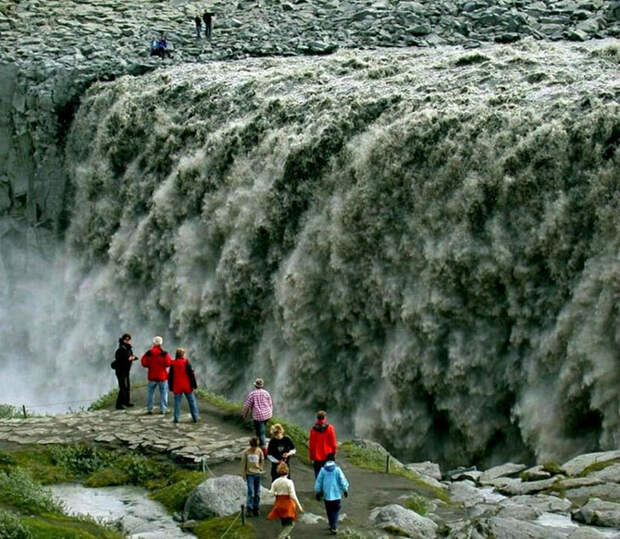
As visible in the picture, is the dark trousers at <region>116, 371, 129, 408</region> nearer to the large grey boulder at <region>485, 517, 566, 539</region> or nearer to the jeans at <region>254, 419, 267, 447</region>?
the jeans at <region>254, 419, 267, 447</region>

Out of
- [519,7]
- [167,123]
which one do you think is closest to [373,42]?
[519,7]

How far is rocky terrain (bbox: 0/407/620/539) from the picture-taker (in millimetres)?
19766

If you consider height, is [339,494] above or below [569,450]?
above

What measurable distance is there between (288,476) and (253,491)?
2.53 feet

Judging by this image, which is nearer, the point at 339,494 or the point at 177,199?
the point at 339,494

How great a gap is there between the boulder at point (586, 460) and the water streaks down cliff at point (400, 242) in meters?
1.83

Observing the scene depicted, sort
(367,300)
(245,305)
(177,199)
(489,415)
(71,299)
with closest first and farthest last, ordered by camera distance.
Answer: (489,415) < (367,300) < (245,305) < (177,199) < (71,299)

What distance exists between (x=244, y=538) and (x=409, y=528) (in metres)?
2.59

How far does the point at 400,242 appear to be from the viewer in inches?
1233

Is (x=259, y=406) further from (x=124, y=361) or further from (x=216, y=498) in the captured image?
(x=124, y=361)

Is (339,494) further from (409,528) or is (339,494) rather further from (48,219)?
(48,219)

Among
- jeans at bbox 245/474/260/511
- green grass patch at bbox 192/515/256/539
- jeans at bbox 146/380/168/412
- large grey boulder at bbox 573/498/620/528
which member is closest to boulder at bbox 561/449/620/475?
large grey boulder at bbox 573/498/620/528

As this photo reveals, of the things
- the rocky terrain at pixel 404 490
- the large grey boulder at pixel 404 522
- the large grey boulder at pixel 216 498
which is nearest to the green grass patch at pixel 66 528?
the large grey boulder at pixel 216 498

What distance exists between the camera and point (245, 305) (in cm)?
3559
